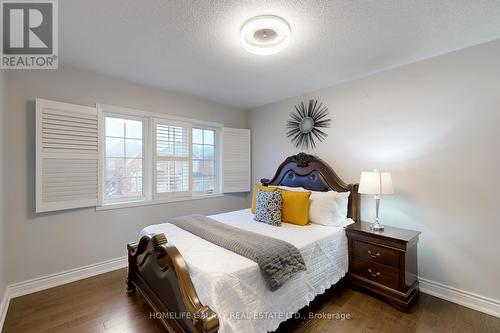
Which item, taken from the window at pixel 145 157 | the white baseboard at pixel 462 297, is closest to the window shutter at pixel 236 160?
the window at pixel 145 157

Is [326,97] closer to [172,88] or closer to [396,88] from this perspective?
[396,88]

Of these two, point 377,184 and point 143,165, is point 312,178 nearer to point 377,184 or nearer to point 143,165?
point 377,184

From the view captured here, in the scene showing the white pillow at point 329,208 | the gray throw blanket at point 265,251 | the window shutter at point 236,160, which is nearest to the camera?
the gray throw blanket at point 265,251

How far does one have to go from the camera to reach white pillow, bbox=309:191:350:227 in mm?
2555

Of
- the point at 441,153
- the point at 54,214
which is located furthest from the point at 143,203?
the point at 441,153

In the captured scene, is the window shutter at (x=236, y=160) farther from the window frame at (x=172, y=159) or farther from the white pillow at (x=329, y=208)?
the white pillow at (x=329, y=208)

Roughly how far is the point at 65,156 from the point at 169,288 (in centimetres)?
196

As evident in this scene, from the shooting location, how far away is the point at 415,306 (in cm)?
210

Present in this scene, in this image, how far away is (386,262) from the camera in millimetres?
2148

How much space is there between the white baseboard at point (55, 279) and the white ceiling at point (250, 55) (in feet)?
7.73

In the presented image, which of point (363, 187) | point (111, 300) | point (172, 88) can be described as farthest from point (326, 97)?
point (111, 300)

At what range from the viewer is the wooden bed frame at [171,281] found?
50.9 inches

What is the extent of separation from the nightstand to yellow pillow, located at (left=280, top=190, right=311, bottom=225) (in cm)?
48

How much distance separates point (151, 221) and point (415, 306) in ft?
10.6
